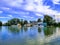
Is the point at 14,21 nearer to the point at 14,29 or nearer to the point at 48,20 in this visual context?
the point at 14,29

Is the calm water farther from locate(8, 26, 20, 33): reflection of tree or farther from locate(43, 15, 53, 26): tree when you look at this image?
locate(43, 15, 53, 26): tree

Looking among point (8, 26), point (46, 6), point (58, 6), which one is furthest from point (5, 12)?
point (58, 6)

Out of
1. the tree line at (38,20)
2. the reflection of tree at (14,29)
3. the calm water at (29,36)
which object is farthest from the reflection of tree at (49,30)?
the reflection of tree at (14,29)

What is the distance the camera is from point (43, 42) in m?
2.84

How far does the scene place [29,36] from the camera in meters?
2.94

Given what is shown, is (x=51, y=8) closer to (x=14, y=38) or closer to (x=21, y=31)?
(x=21, y=31)

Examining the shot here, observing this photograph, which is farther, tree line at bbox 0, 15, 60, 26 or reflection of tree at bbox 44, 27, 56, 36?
reflection of tree at bbox 44, 27, 56, 36

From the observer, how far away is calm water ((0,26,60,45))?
2.80 m

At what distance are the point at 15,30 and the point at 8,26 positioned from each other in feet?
0.72

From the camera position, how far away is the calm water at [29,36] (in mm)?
2797

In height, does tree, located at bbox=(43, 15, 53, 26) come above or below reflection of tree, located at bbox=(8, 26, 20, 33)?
above

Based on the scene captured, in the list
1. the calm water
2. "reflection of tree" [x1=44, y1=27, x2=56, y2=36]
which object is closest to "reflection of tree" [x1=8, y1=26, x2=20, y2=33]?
the calm water

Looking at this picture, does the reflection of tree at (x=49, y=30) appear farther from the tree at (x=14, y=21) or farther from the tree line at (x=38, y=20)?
the tree at (x=14, y=21)

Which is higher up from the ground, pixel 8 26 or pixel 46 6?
pixel 46 6
